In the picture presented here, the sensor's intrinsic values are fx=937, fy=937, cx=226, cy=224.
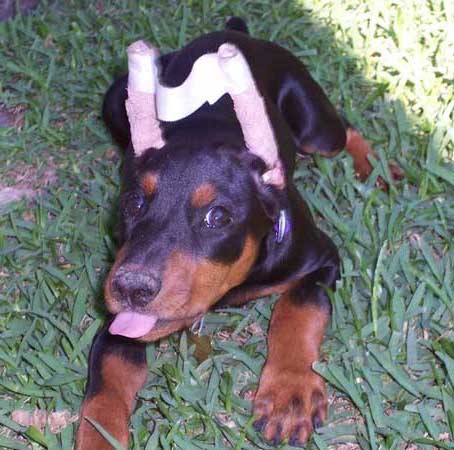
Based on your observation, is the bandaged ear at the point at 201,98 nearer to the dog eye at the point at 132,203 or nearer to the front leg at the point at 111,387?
the dog eye at the point at 132,203

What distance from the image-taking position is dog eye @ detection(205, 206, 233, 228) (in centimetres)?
349

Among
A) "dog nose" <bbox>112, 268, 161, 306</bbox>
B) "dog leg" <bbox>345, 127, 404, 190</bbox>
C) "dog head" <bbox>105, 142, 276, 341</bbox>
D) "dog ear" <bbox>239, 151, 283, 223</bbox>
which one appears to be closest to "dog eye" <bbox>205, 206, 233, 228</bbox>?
"dog head" <bbox>105, 142, 276, 341</bbox>

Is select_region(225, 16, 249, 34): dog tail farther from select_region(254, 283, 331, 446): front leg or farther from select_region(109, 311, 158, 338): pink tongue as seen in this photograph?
select_region(109, 311, 158, 338): pink tongue

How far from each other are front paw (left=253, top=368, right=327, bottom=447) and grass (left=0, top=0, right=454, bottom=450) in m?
0.07

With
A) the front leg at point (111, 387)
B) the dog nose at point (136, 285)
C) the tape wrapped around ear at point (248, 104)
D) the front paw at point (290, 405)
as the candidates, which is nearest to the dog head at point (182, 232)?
the dog nose at point (136, 285)

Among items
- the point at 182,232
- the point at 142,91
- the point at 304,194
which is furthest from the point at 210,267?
the point at 304,194

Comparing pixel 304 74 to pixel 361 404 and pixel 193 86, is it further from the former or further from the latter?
pixel 361 404

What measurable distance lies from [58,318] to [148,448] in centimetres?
95

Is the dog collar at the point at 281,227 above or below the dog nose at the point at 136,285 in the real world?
below

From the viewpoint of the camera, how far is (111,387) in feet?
12.1

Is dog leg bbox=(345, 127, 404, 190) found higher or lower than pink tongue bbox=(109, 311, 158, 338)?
lower

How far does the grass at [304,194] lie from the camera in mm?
3697

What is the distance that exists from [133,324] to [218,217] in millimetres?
509

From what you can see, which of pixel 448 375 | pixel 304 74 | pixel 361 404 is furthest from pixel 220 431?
pixel 304 74
